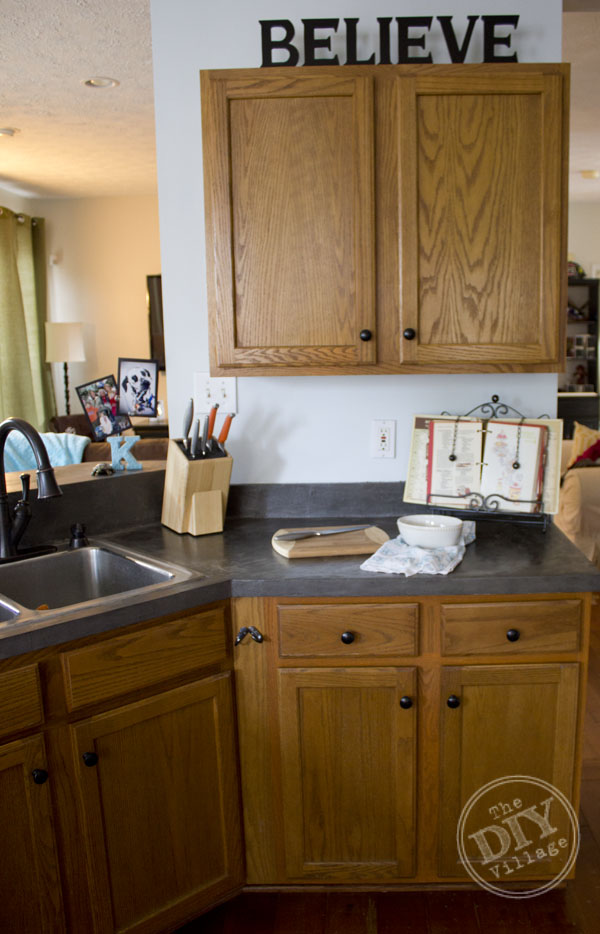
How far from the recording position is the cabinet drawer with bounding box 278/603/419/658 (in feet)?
5.80

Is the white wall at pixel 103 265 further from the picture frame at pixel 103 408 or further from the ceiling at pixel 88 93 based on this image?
the picture frame at pixel 103 408

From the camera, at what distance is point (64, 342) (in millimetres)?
6777

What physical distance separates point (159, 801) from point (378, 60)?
1.98m

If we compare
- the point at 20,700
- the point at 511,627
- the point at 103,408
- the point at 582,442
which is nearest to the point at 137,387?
the point at 103,408

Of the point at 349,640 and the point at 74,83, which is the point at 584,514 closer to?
the point at 349,640

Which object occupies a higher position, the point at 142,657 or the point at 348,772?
the point at 142,657

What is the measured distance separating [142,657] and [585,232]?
752 cm

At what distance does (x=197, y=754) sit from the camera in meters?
1.77

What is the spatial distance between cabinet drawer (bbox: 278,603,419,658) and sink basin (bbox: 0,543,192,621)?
0.99ft

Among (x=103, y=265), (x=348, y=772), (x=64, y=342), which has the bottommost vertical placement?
(x=348, y=772)

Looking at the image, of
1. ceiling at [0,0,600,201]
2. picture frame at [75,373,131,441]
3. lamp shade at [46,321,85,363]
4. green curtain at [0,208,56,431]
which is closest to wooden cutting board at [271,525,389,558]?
picture frame at [75,373,131,441]

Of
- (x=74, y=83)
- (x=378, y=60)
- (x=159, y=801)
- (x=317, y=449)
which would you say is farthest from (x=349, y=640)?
(x=74, y=83)

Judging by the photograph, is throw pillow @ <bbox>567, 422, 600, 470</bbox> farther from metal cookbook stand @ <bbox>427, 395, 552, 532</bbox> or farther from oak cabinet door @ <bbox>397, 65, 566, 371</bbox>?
oak cabinet door @ <bbox>397, 65, 566, 371</bbox>

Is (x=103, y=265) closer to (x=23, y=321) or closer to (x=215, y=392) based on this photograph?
(x=23, y=321)
